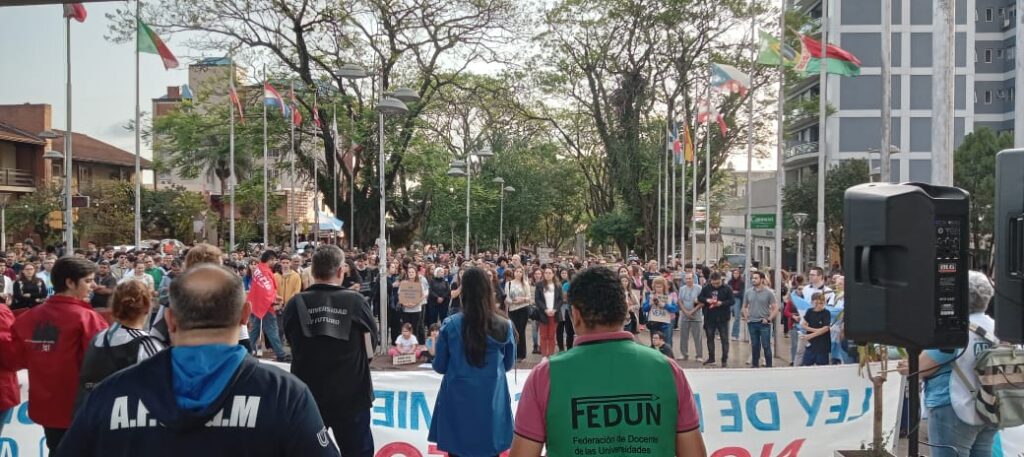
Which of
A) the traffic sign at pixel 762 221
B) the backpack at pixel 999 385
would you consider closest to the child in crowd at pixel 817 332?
the backpack at pixel 999 385

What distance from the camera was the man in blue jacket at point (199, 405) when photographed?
236 cm

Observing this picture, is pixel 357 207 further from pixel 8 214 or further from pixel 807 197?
pixel 807 197

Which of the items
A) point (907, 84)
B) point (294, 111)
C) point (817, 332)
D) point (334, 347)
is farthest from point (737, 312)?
point (907, 84)

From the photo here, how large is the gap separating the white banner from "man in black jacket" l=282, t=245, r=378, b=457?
5.89ft

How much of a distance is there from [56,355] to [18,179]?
2100 inches

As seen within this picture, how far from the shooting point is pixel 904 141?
58.0m

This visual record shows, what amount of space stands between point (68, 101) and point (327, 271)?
17892 mm

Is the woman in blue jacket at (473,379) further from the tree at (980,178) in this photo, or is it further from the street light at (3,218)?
the tree at (980,178)

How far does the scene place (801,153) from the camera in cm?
6366

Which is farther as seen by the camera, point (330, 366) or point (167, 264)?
point (167, 264)

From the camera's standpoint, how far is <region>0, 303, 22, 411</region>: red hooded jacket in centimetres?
542

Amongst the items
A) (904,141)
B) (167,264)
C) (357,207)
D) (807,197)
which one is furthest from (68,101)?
(904,141)

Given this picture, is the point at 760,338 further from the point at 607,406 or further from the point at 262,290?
the point at 607,406

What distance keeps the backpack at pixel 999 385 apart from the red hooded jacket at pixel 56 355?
530 centimetres
